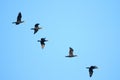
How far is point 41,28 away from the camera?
182 ft

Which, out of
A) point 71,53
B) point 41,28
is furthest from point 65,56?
point 41,28

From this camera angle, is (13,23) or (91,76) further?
(13,23)

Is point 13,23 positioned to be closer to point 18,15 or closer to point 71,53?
point 18,15

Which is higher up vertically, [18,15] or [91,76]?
[18,15]

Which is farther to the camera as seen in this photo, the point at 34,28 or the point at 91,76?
the point at 34,28

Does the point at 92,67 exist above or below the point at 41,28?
below

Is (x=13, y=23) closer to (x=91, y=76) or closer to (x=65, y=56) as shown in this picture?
(x=65, y=56)

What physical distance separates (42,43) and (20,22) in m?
3.43

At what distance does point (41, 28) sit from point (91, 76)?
8.42 metres

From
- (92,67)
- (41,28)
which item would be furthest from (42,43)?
(92,67)

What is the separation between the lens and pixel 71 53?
5450 centimetres

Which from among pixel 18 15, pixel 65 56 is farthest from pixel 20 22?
pixel 65 56

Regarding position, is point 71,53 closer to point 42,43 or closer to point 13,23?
point 42,43

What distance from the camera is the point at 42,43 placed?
55.2 m
